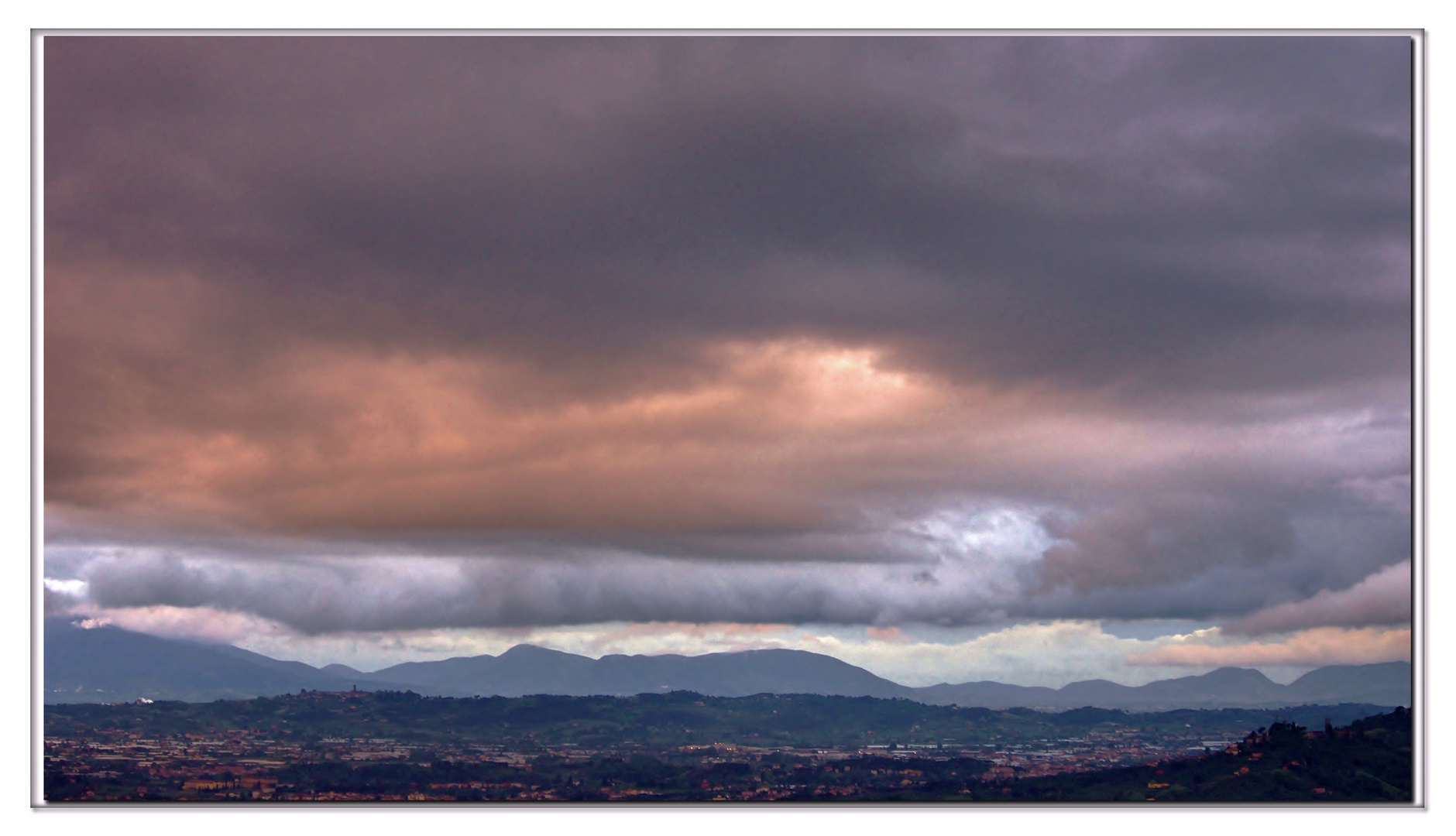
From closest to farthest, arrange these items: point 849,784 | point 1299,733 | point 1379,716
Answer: point 1379,716, point 1299,733, point 849,784

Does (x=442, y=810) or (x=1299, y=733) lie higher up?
(x=442, y=810)

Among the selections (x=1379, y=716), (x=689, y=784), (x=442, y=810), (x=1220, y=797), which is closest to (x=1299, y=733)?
(x=1379, y=716)

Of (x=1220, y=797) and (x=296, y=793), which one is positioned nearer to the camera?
(x=1220, y=797)

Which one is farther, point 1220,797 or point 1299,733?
point 1299,733

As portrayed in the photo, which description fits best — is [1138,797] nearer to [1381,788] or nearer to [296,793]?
[1381,788]

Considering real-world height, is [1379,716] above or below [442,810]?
below

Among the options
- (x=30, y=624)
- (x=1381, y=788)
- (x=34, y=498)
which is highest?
(x=34, y=498)

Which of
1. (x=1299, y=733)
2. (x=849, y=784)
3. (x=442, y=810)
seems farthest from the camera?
(x=849, y=784)
